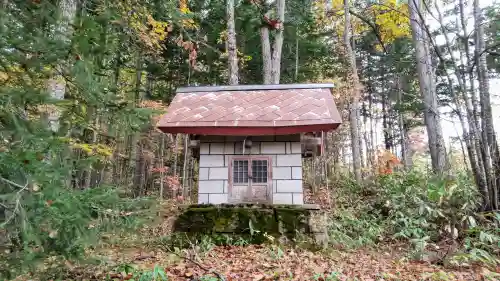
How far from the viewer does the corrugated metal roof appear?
5.99 m

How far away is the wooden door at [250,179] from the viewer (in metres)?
6.49

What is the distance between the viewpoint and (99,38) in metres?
2.43

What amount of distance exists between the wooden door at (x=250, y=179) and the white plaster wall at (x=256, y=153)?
0.10 m

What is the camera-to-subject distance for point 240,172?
259 inches

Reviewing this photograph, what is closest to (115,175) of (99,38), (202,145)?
(202,145)

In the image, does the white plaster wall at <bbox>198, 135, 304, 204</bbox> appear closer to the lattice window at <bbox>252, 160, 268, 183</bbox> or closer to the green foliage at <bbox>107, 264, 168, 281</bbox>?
the lattice window at <bbox>252, 160, 268, 183</bbox>

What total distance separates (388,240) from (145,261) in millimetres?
5403

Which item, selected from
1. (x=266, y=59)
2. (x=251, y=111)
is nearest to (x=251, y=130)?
(x=251, y=111)

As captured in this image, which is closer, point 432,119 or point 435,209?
point 435,209

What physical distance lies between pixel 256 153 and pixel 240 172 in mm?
513

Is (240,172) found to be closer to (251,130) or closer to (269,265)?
(251,130)

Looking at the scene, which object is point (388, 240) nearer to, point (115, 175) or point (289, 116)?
point (289, 116)

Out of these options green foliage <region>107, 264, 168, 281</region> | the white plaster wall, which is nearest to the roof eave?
the white plaster wall

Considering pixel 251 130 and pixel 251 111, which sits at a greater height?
pixel 251 111
